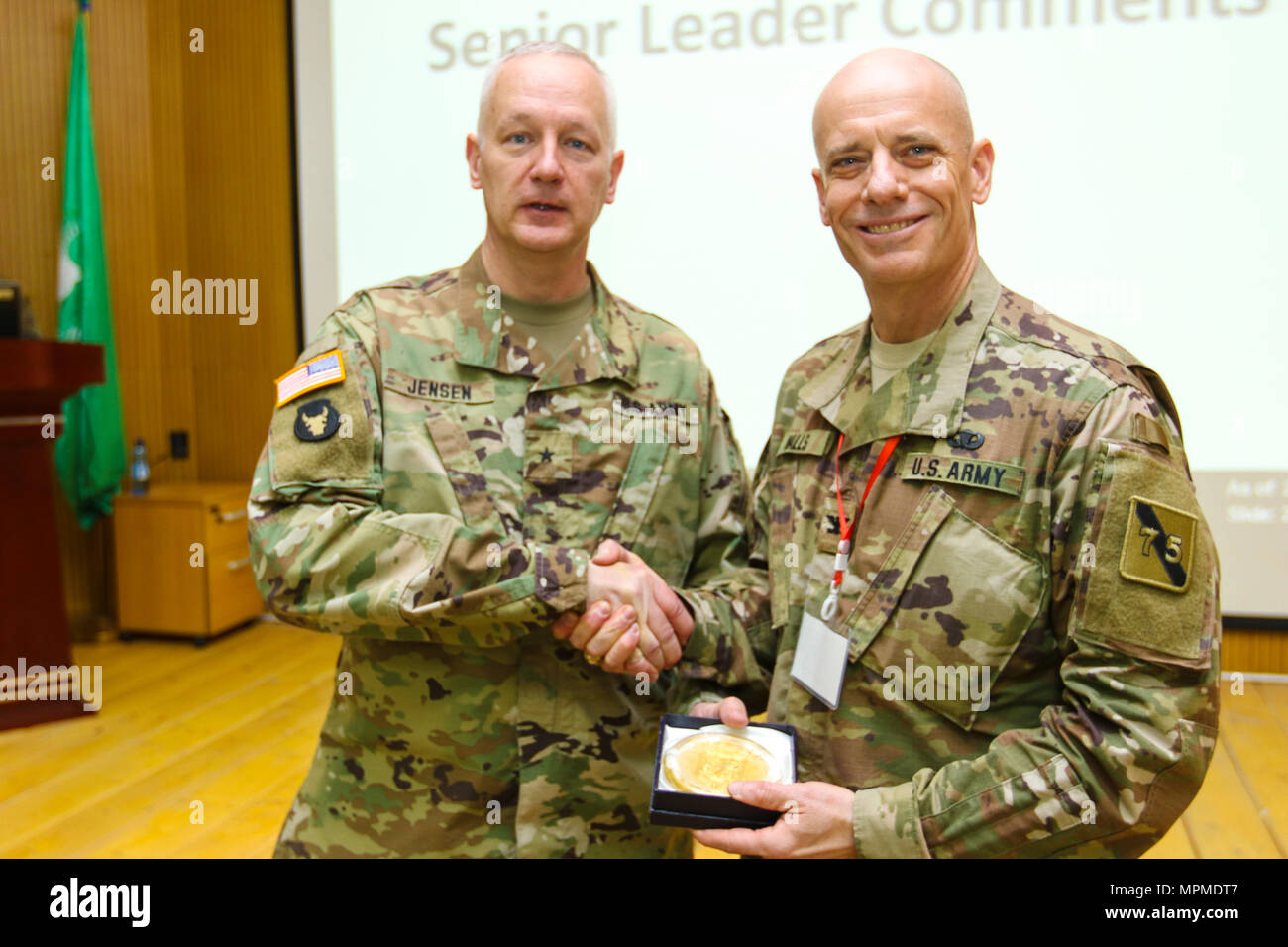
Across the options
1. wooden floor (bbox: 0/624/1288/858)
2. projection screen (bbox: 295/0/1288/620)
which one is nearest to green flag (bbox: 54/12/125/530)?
wooden floor (bbox: 0/624/1288/858)

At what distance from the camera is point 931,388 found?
1303 millimetres

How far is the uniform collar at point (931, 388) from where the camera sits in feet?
4.20

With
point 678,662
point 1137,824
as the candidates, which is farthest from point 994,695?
point 678,662

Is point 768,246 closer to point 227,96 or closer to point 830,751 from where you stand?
point 830,751

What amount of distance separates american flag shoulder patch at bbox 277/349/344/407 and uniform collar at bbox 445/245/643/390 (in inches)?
7.9

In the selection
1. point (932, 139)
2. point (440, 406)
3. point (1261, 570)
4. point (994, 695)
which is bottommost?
point (1261, 570)

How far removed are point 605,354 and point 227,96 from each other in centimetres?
407

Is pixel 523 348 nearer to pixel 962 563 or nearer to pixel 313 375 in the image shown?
pixel 313 375

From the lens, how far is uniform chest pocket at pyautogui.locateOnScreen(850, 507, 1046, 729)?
47.4 inches

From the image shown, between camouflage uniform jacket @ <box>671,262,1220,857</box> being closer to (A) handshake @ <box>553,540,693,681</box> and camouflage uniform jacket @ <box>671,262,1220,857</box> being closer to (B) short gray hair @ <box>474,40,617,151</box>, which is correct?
(A) handshake @ <box>553,540,693,681</box>

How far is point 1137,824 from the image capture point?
108cm

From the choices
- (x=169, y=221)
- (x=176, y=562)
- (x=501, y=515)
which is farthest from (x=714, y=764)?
(x=169, y=221)

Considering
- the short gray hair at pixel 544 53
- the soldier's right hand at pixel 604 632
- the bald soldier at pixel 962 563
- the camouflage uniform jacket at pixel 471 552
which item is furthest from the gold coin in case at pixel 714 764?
the short gray hair at pixel 544 53

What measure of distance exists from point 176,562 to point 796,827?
410cm
